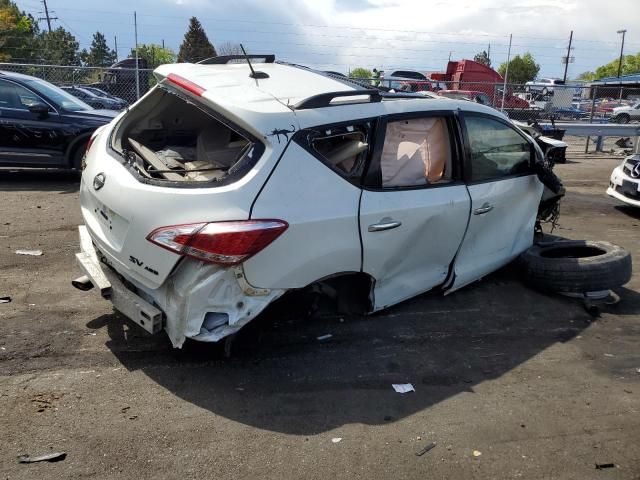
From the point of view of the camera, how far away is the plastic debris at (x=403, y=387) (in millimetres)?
3398

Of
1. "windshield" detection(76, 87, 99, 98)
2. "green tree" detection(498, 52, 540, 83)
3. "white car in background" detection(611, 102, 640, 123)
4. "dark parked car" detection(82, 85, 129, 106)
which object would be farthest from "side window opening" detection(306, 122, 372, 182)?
"green tree" detection(498, 52, 540, 83)

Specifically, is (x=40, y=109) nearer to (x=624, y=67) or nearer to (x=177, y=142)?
(x=177, y=142)

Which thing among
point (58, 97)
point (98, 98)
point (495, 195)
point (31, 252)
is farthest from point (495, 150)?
point (98, 98)

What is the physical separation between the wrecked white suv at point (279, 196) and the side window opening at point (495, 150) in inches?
0.6

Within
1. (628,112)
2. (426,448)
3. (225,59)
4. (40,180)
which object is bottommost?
(426,448)

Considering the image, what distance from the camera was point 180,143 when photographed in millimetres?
4598

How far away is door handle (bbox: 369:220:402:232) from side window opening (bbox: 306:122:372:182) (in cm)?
32

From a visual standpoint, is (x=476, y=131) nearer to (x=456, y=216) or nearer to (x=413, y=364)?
(x=456, y=216)

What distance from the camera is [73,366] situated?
11.3 ft

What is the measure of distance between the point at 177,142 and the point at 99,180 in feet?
3.71

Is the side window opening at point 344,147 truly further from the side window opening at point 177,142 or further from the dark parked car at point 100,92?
the dark parked car at point 100,92

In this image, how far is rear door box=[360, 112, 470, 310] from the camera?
3658 mm

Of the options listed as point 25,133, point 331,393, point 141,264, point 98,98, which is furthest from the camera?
point 98,98

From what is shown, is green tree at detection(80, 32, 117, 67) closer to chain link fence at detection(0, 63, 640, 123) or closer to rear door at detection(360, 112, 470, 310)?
chain link fence at detection(0, 63, 640, 123)
